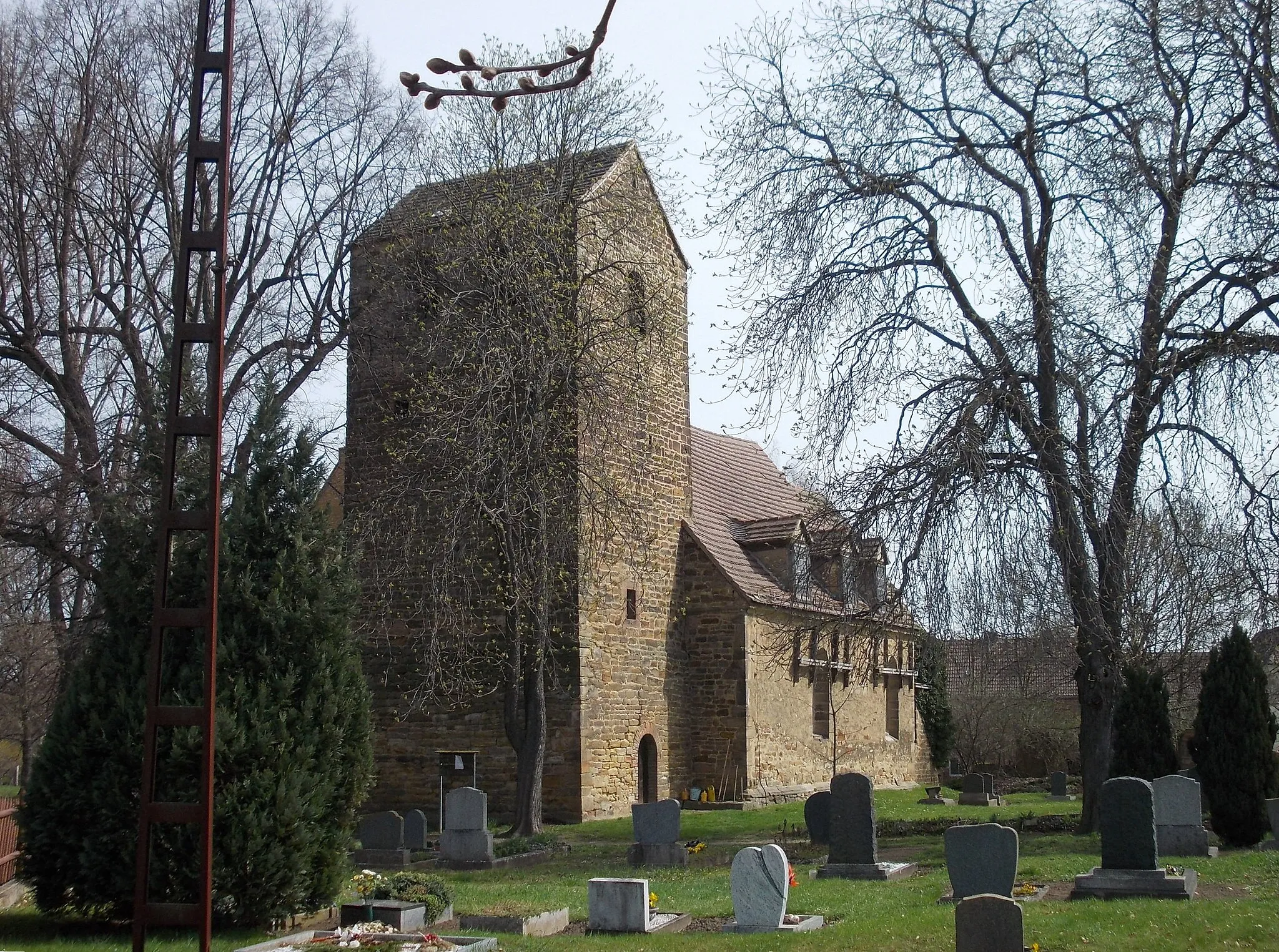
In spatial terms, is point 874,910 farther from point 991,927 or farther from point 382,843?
point 382,843

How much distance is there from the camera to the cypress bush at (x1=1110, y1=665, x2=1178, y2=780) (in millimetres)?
18094

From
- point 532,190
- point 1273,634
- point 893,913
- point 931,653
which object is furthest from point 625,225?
point 893,913

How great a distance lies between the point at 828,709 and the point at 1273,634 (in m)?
14.2

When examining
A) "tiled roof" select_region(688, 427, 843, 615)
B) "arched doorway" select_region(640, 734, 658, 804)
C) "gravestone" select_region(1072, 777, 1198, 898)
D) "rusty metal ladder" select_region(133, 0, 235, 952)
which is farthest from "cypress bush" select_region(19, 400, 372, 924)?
"arched doorway" select_region(640, 734, 658, 804)

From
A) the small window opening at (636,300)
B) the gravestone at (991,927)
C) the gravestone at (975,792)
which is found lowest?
the gravestone at (975,792)

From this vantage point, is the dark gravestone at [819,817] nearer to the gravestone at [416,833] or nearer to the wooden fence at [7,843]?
the gravestone at [416,833]

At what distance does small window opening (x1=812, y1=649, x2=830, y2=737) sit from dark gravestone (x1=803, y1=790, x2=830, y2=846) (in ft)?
41.9

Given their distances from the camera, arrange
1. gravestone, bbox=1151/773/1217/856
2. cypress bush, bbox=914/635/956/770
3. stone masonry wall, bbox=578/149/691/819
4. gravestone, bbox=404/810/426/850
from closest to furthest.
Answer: gravestone, bbox=1151/773/1217/856 < gravestone, bbox=404/810/426/850 < stone masonry wall, bbox=578/149/691/819 < cypress bush, bbox=914/635/956/770

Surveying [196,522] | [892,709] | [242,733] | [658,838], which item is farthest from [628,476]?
[196,522]

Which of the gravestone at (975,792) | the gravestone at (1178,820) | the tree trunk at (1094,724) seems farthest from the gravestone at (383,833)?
the gravestone at (975,792)

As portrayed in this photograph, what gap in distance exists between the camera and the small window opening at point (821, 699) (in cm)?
3012

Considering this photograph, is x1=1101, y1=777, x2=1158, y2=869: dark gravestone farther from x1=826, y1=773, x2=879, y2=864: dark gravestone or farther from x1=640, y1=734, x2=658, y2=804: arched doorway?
x1=640, y1=734, x2=658, y2=804: arched doorway

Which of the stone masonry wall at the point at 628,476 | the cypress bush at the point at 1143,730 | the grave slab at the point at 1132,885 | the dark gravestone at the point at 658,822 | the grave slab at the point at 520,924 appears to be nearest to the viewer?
the grave slab at the point at 520,924

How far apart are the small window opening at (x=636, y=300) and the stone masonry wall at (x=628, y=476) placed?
0.03 m
